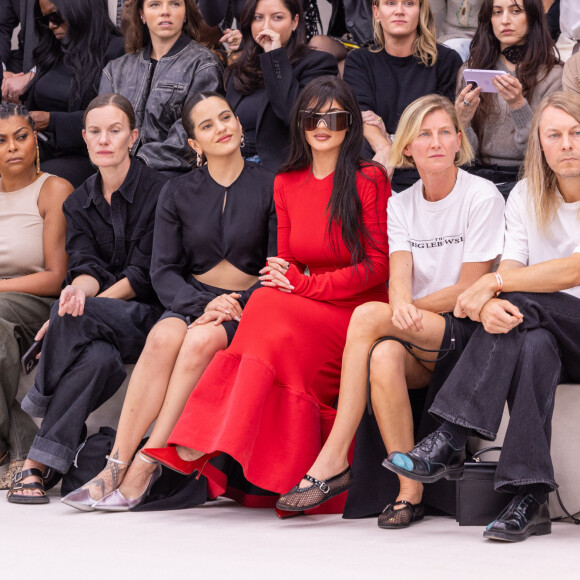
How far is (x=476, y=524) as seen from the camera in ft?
8.44

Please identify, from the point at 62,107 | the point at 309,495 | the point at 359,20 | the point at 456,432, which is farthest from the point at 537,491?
the point at 62,107

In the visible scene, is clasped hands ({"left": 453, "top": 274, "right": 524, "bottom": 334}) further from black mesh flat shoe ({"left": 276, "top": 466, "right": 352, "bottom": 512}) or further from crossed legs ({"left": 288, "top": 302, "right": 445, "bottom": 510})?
black mesh flat shoe ({"left": 276, "top": 466, "right": 352, "bottom": 512})

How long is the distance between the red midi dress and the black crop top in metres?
0.15

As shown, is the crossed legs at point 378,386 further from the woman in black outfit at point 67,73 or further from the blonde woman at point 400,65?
the woman in black outfit at point 67,73

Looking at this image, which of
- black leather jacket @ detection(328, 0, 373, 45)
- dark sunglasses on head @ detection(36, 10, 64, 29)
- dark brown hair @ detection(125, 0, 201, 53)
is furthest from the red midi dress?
dark sunglasses on head @ detection(36, 10, 64, 29)

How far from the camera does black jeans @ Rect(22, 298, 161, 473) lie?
307cm

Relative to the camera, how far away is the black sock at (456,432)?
2484mm

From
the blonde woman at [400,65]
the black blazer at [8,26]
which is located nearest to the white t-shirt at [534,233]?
the blonde woman at [400,65]

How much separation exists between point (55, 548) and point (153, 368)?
747 mm

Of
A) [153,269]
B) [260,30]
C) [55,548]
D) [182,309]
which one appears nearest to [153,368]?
[182,309]

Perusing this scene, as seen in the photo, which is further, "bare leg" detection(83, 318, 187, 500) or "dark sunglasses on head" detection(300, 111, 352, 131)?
"dark sunglasses on head" detection(300, 111, 352, 131)

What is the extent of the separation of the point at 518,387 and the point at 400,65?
1846 mm

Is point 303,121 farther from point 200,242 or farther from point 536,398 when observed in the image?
point 536,398

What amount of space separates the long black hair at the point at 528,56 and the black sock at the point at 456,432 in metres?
1.52
